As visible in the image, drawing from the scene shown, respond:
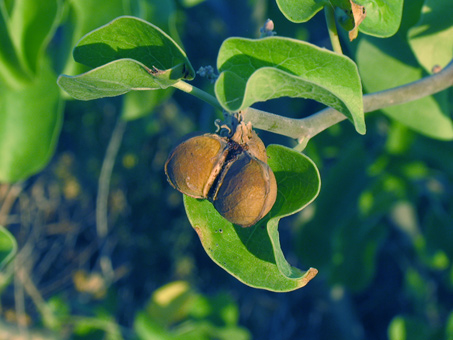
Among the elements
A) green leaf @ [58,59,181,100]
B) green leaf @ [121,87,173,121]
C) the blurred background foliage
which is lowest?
the blurred background foliage

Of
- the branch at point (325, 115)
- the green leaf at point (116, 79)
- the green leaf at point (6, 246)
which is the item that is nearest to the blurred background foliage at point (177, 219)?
the branch at point (325, 115)

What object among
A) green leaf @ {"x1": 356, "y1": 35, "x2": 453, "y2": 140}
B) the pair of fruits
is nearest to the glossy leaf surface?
the pair of fruits

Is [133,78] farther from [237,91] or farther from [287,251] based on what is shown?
[287,251]

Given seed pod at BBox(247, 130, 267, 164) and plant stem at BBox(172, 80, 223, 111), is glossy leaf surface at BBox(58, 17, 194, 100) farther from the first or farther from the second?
seed pod at BBox(247, 130, 267, 164)

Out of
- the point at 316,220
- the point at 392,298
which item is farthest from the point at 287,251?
the point at 316,220

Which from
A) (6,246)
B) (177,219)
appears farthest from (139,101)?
(177,219)

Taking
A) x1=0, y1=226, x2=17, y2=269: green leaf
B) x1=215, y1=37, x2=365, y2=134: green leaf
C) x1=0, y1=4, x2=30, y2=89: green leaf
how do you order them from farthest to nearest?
1. x1=0, y1=4, x2=30, y2=89: green leaf
2. x1=0, y1=226, x2=17, y2=269: green leaf
3. x1=215, y1=37, x2=365, y2=134: green leaf

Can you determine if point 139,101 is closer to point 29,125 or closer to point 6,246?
point 29,125
